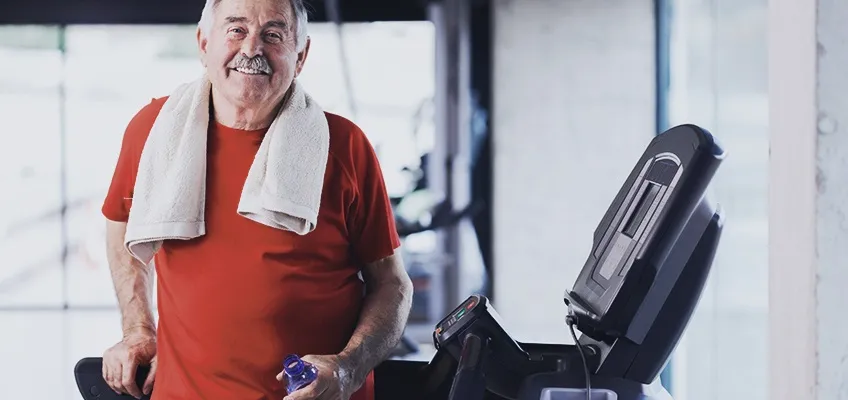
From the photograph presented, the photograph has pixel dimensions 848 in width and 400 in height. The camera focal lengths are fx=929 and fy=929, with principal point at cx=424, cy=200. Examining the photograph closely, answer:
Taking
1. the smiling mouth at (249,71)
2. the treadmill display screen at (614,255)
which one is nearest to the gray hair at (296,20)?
the smiling mouth at (249,71)

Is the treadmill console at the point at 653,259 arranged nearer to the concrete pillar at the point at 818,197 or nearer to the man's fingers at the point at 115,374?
the concrete pillar at the point at 818,197

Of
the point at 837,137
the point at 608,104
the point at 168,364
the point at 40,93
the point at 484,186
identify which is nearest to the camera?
the point at 837,137

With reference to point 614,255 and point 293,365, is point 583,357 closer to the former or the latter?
point 614,255

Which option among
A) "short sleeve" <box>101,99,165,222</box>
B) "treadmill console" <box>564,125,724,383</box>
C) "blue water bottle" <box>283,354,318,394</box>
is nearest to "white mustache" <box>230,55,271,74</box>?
"short sleeve" <box>101,99,165,222</box>

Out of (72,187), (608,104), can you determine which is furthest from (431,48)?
(72,187)

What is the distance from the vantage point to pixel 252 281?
4.92 feet

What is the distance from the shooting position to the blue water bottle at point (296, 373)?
4.53 ft

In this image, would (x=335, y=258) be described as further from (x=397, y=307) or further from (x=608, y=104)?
(x=608, y=104)

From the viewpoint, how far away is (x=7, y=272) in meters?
6.61

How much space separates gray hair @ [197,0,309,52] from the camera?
158 cm

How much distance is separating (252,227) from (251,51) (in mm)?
285

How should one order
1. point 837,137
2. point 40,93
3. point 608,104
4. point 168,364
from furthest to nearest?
point 40,93
point 608,104
point 168,364
point 837,137

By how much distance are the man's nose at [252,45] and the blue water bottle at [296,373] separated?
492 mm

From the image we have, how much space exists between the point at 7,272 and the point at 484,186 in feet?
11.6
